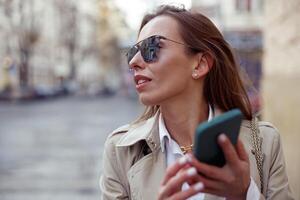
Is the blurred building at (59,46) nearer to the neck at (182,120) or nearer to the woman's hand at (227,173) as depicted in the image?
the neck at (182,120)

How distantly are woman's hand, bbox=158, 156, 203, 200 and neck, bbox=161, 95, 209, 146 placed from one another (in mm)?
558

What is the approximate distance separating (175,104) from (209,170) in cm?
62

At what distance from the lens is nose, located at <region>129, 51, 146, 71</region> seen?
1.92 metres

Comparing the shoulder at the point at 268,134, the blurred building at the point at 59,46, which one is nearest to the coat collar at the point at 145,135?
the shoulder at the point at 268,134

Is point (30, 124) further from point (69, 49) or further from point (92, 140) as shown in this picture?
point (69, 49)

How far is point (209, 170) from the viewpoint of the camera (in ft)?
4.52

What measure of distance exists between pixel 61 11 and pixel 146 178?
48.9 m

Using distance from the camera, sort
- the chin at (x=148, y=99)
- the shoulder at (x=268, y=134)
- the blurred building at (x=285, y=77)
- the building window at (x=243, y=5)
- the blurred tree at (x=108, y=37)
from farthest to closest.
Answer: the blurred tree at (x=108, y=37)
the building window at (x=243, y=5)
the blurred building at (x=285, y=77)
the shoulder at (x=268, y=134)
the chin at (x=148, y=99)

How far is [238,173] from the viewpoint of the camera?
4.78ft

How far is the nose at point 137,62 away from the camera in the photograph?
1918 millimetres

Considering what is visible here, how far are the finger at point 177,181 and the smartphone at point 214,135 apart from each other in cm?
4

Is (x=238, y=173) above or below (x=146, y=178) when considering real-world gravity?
above

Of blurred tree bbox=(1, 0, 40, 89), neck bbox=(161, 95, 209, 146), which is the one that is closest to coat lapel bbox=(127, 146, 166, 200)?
neck bbox=(161, 95, 209, 146)

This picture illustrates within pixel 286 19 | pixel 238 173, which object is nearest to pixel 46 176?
pixel 286 19
